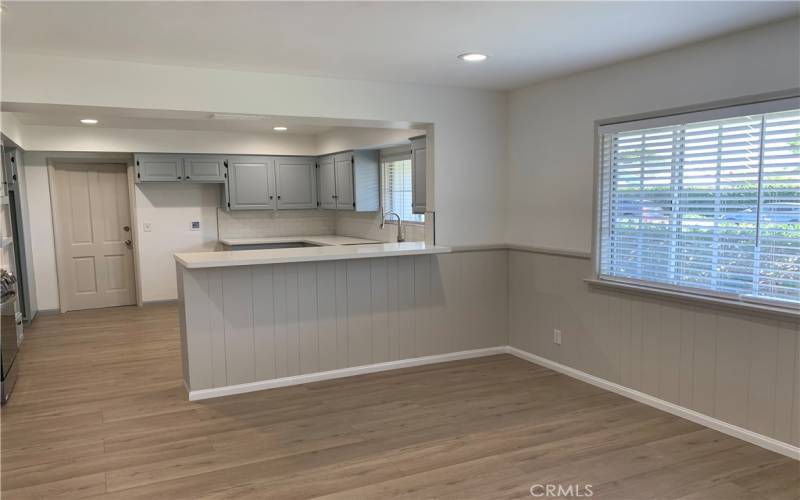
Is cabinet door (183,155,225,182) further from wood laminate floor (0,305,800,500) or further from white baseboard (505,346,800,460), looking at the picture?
white baseboard (505,346,800,460)

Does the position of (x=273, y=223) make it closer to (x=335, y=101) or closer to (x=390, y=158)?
(x=390, y=158)

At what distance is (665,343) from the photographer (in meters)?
3.63

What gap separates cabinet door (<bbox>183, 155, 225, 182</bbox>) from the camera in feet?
23.5

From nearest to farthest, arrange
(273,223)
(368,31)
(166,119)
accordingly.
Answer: (368,31), (166,119), (273,223)

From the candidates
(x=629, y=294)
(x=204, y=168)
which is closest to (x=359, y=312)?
(x=629, y=294)

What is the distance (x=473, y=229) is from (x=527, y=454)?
221cm

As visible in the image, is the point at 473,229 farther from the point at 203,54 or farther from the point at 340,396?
the point at 203,54

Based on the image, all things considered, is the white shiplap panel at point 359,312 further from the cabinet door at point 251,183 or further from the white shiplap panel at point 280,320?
the cabinet door at point 251,183

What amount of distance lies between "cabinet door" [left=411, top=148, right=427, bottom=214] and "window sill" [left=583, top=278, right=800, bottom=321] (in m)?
1.79

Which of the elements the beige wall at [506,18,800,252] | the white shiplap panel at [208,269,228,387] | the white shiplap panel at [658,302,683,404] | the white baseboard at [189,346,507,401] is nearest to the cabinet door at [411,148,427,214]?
the beige wall at [506,18,800,252]

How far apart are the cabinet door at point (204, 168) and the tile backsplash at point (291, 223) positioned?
0.60 meters

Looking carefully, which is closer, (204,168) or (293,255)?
→ (293,255)

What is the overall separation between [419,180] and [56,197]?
15.6ft

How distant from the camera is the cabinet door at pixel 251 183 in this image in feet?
24.3
